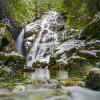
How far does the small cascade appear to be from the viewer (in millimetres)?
21956

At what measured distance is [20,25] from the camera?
92.7 feet

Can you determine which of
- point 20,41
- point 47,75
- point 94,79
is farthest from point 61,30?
point 94,79

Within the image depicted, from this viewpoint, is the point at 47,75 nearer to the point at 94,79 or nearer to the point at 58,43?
the point at 94,79

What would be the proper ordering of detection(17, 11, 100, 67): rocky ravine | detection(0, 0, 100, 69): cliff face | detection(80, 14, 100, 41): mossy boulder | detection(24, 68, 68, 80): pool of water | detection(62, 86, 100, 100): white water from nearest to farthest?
detection(62, 86, 100, 100): white water, detection(24, 68, 68, 80): pool of water, detection(17, 11, 100, 67): rocky ravine, detection(0, 0, 100, 69): cliff face, detection(80, 14, 100, 41): mossy boulder

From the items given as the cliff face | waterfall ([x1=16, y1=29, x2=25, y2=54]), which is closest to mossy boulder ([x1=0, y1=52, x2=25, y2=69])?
the cliff face

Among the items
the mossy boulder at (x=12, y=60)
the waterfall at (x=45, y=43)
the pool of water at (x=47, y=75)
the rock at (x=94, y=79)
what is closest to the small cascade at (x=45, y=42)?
the waterfall at (x=45, y=43)

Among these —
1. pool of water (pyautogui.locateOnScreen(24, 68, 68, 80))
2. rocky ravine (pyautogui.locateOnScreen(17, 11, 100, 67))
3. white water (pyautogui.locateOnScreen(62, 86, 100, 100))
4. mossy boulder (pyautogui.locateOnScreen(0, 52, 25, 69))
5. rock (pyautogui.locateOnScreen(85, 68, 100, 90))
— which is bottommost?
white water (pyautogui.locateOnScreen(62, 86, 100, 100))

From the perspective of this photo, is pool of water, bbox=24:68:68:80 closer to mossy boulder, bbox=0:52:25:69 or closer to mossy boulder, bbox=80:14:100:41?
mossy boulder, bbox=0:52:25:69

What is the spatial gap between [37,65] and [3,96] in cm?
1074

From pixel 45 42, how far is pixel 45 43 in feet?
0.68

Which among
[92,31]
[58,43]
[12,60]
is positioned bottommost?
[12,60]

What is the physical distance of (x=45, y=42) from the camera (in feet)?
78.6

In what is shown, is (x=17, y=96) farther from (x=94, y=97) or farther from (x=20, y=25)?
(x=20, y=25)

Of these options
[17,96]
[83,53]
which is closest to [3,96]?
[17,96]
